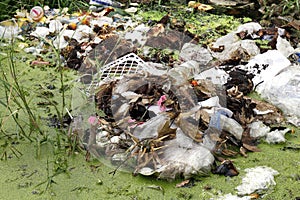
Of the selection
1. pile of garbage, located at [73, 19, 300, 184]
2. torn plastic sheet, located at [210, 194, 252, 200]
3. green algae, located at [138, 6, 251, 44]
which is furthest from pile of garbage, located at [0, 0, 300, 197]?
green algae, located at [138, 6, 251, 44]

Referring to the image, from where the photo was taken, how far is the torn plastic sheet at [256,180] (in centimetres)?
217

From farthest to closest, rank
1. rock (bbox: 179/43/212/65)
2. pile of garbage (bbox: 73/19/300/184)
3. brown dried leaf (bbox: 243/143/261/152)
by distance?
1. rock (bbox: 179/43/212/65)
2. brown dried leaf (bbox: 243/143/261/152)
3. pile of garbage (bbox: 73/19/300/184)

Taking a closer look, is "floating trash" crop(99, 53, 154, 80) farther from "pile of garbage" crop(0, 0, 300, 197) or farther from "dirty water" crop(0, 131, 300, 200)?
"dirty water" crop(0, 131, 300, 200)

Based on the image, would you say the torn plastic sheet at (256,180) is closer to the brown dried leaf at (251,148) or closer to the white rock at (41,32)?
the brown dried leaf at (251,148)

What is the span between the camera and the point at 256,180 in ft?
7.27

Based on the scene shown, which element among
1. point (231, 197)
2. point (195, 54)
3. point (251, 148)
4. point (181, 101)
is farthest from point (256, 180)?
point (195, 54)

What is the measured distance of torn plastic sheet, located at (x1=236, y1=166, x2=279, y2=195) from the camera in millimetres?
2174

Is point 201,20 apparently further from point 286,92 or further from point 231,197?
point 231,197

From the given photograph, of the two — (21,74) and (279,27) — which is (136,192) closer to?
(21,74)

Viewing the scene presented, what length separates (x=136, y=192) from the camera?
2176 millimetres

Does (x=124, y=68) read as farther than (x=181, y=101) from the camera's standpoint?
Yes

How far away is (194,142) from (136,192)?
1.21 ft

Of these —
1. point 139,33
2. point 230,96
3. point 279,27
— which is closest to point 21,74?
point 139,33

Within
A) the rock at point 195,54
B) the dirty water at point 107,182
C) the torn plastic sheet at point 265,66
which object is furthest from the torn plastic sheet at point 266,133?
the rock at point 195,54
